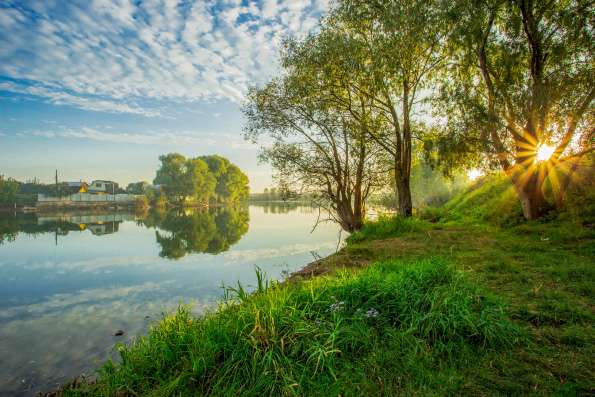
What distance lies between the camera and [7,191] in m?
57.6

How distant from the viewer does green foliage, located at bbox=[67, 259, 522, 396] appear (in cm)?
314

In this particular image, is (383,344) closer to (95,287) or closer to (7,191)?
(95,287)

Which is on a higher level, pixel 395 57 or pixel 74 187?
pixel 395 57

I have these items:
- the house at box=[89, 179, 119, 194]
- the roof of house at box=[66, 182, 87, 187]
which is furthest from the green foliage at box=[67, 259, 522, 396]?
the house at box=[89, 179, 119, 194]

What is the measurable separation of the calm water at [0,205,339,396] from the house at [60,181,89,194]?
213 ft

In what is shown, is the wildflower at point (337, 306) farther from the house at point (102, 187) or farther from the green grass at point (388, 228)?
the house at point (102, 187)

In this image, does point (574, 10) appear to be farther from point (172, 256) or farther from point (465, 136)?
point (172, 256)

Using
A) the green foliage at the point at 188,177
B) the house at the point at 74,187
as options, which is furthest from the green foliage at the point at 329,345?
the house at the point at 74,187

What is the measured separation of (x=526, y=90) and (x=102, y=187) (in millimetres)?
99564

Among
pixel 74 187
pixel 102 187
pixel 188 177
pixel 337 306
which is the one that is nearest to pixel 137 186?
pixel 102 187

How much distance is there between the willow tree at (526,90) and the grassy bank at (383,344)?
693 cm

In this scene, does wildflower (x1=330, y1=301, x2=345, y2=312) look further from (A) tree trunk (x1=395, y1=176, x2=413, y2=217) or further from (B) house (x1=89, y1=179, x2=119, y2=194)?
(B) house (x1=89, y1=179, x2=119, y2=194)

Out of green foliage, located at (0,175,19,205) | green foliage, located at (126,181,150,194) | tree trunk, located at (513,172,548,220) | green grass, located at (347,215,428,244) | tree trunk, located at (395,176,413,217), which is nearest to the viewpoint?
tree trunk, located at (513,172,548,220)

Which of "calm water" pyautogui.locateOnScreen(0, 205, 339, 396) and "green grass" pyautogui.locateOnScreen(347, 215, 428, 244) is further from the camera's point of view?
"green grass" pyautogui.locateOnScreen(347, 215, 428, 244)
